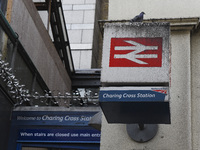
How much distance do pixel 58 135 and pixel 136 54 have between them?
22.1 feet

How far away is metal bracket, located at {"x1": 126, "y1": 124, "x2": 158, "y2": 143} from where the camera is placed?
4879mm

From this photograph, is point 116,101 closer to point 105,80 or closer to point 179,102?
point 105,80

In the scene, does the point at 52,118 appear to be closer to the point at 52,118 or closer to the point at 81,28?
the point at 52,118

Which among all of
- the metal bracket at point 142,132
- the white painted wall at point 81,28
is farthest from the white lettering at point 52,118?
the white painted wall at point 81,28

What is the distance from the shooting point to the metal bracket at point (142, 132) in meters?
4.88

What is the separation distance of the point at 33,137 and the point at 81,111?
1.34m

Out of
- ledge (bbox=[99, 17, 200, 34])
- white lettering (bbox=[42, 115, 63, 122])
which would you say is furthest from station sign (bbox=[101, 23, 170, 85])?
white lettering (bbox=[42, 115, 63, 122])

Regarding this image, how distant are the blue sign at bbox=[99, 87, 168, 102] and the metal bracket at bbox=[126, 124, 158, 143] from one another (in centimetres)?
74

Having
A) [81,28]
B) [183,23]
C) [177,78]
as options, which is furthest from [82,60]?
[177,78]

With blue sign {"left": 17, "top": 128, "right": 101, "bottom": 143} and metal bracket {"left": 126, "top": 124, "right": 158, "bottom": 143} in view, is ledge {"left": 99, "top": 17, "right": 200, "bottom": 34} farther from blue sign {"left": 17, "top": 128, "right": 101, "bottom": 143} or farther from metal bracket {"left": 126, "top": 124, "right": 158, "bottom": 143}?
blue sign {"left": 17, "top": 128, "right": 101, "bottom": 143}

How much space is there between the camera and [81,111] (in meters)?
11.1

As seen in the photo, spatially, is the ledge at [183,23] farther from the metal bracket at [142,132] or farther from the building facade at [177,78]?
the metal bracket at [142,132]

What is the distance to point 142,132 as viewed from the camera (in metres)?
4.92

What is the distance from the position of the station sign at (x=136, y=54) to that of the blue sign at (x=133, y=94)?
157 millimetres
